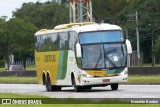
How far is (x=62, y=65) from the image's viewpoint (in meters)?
34.6

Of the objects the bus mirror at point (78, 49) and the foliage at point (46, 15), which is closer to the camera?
the bus mirror at point (78, 49)

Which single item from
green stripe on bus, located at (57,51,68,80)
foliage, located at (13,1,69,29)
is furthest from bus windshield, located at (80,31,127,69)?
foliage, located at (13,1,69,29)

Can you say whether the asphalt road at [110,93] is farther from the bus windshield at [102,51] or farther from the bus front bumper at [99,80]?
the bus windshield at [102,51]

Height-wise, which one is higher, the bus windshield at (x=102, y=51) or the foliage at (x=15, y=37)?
the foliage at (x=15, y=37)

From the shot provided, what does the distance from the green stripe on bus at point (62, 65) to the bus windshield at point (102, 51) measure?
7.29 feet

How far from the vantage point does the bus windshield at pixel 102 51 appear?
104ft

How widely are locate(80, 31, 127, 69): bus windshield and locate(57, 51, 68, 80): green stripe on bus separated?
222 centimetres

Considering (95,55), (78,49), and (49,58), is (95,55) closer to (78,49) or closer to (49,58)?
(78,49)

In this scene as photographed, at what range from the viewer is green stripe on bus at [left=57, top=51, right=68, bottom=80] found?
34.1 m

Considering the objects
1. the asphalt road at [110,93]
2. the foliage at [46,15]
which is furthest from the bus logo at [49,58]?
the foliage at [46,15]

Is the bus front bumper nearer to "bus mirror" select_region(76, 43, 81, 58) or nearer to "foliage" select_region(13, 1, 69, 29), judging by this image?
"bus mirror" select_region(76, 43, 81, 58)

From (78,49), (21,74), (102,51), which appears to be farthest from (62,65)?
(21,74)

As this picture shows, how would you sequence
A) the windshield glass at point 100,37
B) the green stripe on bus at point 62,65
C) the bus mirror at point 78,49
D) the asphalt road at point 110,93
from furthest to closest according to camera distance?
1. the green stripe on bus at point 62,65
2. the windshield glass at point 100,37
3. the bus mirror at point 78,49
4. the asphalt road at point 110,93

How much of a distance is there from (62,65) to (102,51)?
3.56m
